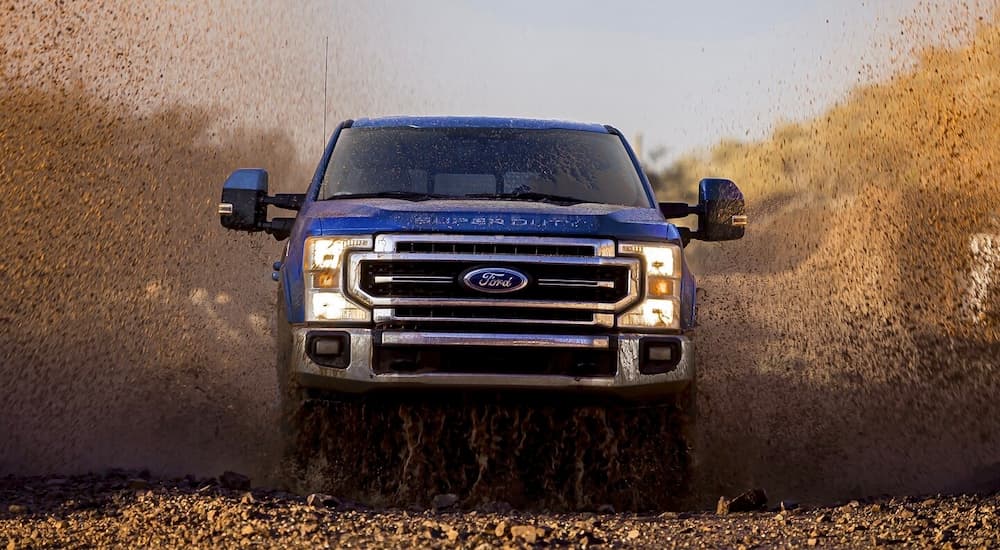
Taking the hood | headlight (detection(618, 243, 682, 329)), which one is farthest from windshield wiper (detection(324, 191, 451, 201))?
headlight (detection(618, 243, 682, 329))

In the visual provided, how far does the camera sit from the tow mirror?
7.65m

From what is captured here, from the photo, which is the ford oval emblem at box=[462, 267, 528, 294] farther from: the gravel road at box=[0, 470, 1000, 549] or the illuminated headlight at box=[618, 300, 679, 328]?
the gravel road at box=[0, 470, 1000, 549]

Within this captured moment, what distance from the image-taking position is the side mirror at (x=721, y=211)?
7.65 m

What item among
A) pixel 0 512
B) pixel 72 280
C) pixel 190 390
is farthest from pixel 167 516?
pixel 72 280

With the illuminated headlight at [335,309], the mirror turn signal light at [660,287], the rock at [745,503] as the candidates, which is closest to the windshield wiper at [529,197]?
the mirror turn signal light at [660,287]

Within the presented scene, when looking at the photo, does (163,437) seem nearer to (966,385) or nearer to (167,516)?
(167,516)

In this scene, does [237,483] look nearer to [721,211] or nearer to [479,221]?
[479,221]

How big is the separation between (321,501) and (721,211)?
2.52 meters

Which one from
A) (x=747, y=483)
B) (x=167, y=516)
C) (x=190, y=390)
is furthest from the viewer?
(x=190, y=390)

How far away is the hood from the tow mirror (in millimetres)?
735

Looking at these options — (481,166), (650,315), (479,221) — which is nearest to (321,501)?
(479,221)

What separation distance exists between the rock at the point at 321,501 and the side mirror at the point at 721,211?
237 centimetres

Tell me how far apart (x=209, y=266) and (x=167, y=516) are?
1089 cm

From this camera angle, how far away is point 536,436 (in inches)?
276
